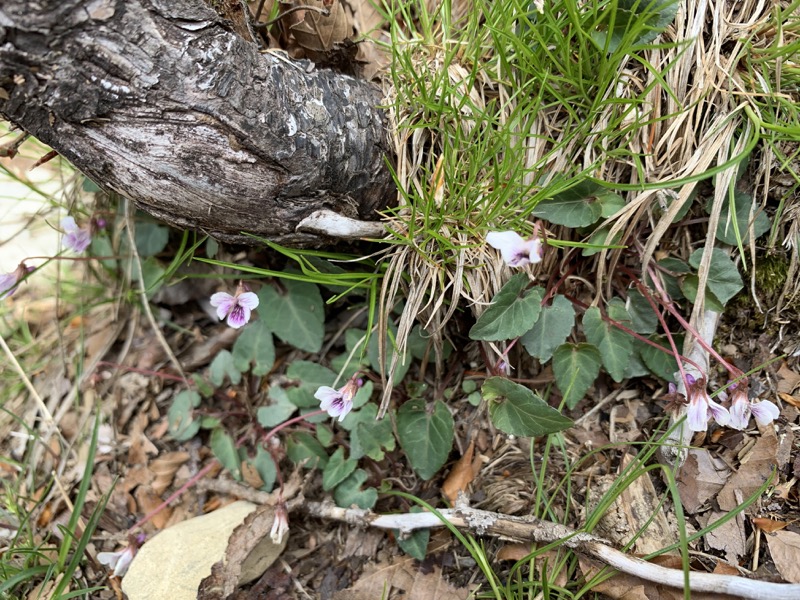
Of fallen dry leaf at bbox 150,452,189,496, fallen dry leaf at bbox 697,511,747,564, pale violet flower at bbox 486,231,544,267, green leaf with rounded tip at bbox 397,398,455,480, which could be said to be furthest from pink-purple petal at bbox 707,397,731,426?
fallen dry leaf at bbox 150,452,189,496

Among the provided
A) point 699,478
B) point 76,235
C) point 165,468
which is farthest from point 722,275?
point 76,235

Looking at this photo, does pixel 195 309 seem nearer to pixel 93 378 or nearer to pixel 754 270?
pixel 93 378

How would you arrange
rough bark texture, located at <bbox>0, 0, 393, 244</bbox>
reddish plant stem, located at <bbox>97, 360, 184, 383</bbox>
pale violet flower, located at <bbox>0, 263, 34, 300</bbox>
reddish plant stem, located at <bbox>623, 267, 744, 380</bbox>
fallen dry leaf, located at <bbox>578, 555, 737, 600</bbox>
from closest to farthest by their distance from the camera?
rough bark texture, located at <bbox>0, 0, 393, 244</bbox> < fallen dry leaf, located at <bbox>578, 555, 737, 600</bbox> < reddish plant stem, located at <bbox>623, 267, 744, 380</bbox> < pale violet flower, located at <bbox>0, 263, 34, 300</bbox> < reddish plant stem, located at <bbox>97, 360, 184, 383</bbox>

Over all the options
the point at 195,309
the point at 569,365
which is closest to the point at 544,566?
the point at 569,365

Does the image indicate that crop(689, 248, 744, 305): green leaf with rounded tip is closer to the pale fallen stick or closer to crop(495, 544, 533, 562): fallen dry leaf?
the pale fallen stick

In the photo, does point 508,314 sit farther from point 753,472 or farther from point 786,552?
point 786,552

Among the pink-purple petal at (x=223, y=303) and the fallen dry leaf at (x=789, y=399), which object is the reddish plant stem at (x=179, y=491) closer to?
the pink-purple petal at (x=223, y=303)

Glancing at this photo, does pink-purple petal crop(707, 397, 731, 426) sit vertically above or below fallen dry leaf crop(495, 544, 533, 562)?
above
